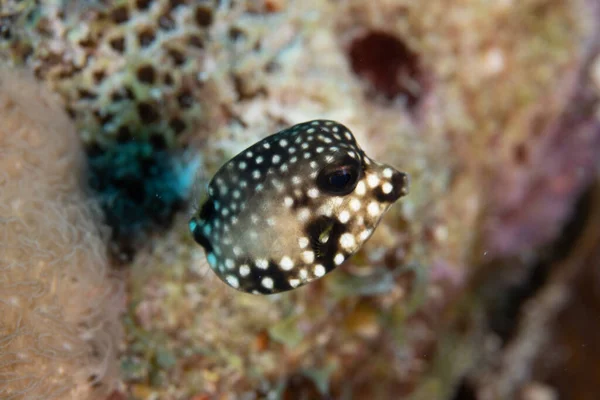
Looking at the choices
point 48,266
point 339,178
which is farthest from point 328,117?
point 48,266

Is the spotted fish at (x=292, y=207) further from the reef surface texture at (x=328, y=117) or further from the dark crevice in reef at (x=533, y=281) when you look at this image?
the dark crevice in reef at (x=533, y=281)

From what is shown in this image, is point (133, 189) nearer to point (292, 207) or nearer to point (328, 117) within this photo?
point (328, 117)

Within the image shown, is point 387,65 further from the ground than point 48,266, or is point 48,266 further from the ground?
point 387,65

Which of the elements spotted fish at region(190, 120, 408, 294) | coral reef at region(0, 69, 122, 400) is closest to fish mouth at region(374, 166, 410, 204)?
spotted fish at region(190, 120, 408, 294)

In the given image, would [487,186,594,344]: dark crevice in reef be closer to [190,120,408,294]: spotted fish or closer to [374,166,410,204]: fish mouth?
[374,166,410,204]: fish mouth

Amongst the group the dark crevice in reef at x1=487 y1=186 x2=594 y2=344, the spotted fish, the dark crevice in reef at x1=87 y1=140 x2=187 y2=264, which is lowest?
the dark crevice in reef at x1=487 y1=186 x2=594 y2=344

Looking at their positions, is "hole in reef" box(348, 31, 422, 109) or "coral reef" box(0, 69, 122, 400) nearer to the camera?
"coral reef" box(0, 69, 122, 400)

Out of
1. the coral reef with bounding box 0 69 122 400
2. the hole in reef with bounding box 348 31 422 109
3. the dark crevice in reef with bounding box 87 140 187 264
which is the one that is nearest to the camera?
the coral reef with bounding box 0 69 122 400

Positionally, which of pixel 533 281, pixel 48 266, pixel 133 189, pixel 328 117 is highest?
pixel 328 117
